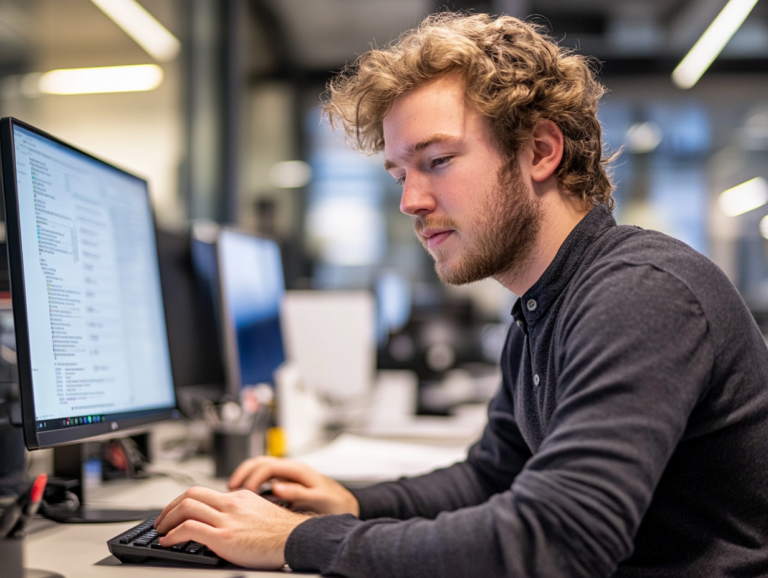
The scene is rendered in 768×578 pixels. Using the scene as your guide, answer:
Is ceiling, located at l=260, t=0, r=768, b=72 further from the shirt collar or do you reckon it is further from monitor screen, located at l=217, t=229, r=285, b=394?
the shirt collar

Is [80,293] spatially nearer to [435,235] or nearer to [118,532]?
[118,532]

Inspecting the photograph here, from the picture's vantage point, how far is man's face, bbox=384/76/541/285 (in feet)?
2.99

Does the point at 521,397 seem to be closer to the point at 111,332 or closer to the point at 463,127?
the point at 463,127

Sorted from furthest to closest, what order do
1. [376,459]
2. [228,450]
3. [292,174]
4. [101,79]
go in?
[292,174], [101,79], [376,459], [228,450]

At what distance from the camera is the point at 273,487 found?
3.37 feet

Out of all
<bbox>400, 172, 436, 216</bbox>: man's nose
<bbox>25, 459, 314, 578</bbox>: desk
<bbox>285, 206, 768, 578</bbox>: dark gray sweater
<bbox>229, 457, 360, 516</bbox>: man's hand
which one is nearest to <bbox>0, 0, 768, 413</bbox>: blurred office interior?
<bbox>25, 459, 314, 578</bbox>: desk

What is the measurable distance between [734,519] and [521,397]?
306 millimetres

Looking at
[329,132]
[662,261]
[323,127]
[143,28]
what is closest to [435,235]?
[662,261]

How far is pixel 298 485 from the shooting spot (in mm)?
1040

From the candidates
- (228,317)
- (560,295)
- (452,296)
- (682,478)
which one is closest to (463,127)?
(560,295)

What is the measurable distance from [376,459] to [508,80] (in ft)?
2.79

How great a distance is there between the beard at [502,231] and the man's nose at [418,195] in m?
0.02

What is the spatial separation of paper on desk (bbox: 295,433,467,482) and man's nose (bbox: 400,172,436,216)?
0.58m

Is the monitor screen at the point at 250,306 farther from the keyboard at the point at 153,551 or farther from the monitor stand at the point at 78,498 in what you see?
the keyboard at the point at 153,551
